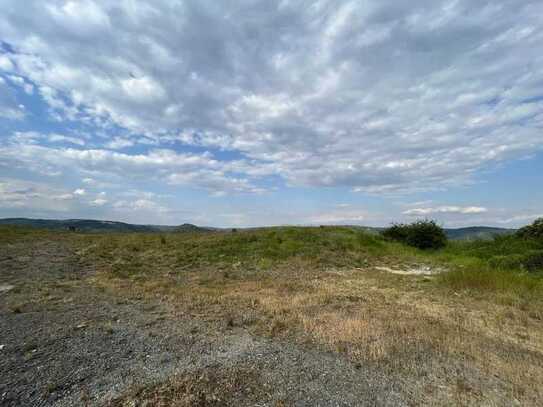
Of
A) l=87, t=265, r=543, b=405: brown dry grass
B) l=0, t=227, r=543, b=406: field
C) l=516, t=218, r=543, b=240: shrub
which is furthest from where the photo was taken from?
l=516, t=218, r=543, b=240: shrub

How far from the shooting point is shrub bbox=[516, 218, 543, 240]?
1819cm

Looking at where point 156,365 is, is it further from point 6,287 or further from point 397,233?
point 397,233

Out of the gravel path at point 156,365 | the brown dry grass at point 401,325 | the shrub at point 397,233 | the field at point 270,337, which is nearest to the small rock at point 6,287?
the field at point 270,337

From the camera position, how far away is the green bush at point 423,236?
2381 cm

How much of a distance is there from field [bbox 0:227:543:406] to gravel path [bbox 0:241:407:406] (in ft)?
0.09

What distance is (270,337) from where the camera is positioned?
20.9 ft

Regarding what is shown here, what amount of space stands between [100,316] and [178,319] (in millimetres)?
1961

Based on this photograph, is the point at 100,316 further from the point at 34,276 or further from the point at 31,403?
the point at 34,276

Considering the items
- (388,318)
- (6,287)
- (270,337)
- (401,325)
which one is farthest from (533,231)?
(6,287)

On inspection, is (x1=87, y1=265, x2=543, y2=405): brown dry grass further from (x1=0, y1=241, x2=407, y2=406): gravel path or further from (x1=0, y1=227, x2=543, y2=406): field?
(x1=0, y1=241, x2=407, y2=406): gravel path

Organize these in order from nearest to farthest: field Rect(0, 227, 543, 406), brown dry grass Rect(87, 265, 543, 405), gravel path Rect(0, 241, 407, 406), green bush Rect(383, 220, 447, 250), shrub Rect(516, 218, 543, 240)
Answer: gravel path Rect(0, 241, 407, 406) < field Rect(0, 227, 543, 406) < brown dry grass Rect(87, 265, 543, 405) < shrub Rect(516, 218, 543, 240) < green bush Rect(383, 220, 447, 250)

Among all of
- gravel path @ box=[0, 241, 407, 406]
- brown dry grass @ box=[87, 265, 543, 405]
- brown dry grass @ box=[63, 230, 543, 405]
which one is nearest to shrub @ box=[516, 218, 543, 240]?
brown dry grass @ box=[63, 230, 543, 405]

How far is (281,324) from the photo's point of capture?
23.2 ft

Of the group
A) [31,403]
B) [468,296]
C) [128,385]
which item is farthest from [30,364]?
[468,296]
